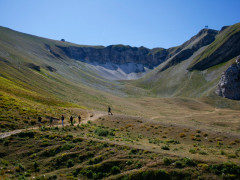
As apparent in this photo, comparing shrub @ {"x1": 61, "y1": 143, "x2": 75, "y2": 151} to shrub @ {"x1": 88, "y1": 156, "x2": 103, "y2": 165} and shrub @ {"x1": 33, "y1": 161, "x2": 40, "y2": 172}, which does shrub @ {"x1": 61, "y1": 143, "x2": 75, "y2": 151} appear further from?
shrub @ {"x1": 88, "y1": 156, "x2": 103, "y2": 165}

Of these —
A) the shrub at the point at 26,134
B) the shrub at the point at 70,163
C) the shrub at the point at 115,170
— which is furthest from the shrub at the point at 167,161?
the shrub at the point at 26,134

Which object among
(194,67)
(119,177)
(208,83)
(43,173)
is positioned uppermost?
(194,67)

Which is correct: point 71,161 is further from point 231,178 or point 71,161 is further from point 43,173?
point 231,178

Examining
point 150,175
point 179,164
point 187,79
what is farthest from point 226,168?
point 187,79

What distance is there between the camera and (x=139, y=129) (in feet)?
99.6

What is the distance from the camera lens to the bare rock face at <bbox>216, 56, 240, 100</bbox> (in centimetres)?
11256

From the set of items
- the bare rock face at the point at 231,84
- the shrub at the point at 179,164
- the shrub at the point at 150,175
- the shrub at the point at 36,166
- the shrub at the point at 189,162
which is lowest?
the shrub at the point at 36,166

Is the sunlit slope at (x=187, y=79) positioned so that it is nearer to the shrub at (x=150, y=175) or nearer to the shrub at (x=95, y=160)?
the shrub at (x=95, y=160)

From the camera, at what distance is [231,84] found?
11369 centimetres

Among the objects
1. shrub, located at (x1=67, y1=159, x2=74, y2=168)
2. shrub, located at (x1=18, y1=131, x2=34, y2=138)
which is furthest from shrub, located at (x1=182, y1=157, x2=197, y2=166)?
shrub, located at (x1=18, y1=131, x2=34, y2=138)

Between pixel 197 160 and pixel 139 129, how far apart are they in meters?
16.6

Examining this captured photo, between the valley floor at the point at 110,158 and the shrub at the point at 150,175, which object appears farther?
the valley floor at the point at 110,158

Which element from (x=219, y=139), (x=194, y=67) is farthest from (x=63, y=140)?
(x=194, y=67)

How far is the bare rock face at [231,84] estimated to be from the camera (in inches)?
4432
